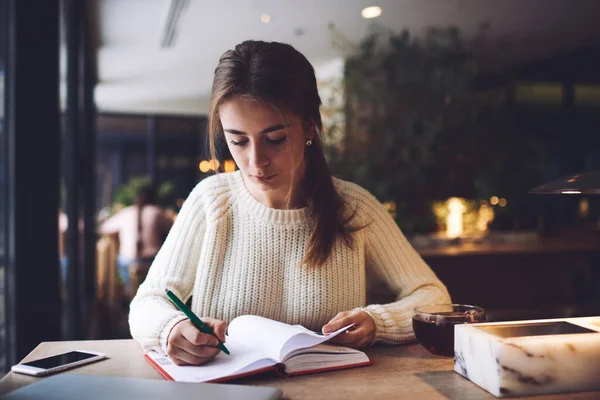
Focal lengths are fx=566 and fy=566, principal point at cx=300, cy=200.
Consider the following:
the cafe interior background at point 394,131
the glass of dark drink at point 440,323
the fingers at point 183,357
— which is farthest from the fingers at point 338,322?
the cafe interior background at point 394,131

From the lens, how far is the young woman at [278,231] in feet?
4.15

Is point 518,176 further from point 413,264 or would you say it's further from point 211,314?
point 211,314

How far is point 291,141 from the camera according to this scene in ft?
4.30

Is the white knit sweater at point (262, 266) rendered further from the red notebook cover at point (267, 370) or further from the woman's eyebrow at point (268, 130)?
the red notebook cover at point (267, 370)

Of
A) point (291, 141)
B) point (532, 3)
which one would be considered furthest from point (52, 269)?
point (532, 3)

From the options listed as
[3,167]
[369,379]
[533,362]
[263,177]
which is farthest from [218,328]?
[3,167]

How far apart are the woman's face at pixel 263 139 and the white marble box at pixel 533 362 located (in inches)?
23.0

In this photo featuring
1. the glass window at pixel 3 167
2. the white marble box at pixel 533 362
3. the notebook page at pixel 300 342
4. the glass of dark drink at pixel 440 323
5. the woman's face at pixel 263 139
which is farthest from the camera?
the glass window at pixel 3 167

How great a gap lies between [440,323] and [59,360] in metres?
0.71

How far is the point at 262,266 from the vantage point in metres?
1.38

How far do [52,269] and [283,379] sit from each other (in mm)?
1204

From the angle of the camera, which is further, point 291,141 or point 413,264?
point 413,264

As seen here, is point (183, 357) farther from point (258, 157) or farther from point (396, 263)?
point (396, 263)

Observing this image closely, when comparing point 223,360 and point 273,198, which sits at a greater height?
point 273,198
